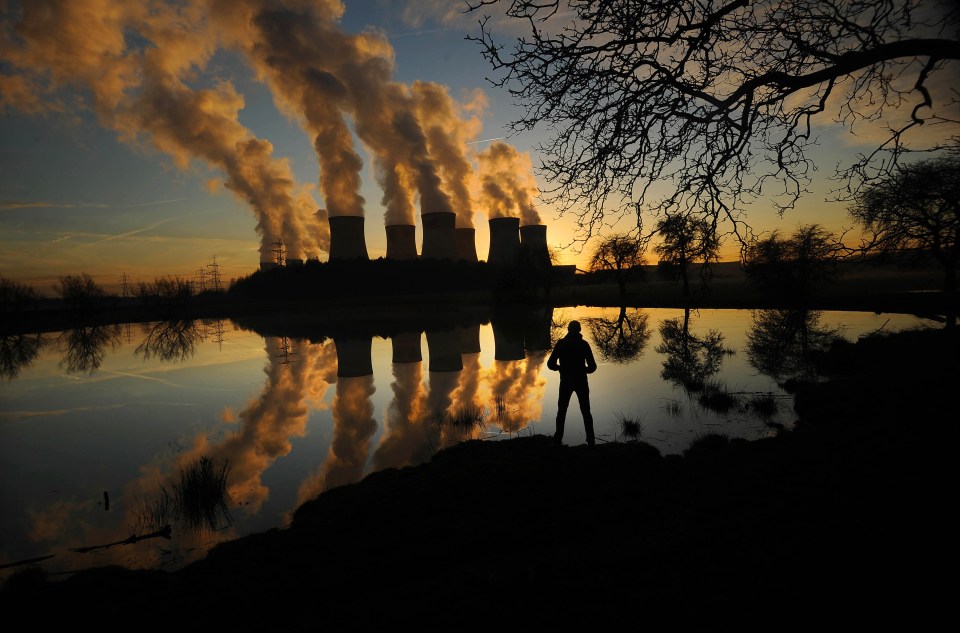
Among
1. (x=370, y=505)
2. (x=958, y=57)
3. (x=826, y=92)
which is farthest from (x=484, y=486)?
(x=958, y=57)

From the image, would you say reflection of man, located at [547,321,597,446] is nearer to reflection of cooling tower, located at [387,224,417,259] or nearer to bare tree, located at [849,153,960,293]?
bare tree, located at [849,153,960,293]

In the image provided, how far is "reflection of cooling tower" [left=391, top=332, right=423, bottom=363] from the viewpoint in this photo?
1587cm

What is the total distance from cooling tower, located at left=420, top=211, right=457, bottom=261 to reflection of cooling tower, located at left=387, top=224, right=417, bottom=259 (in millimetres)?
1534

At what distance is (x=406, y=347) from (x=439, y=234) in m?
30.3

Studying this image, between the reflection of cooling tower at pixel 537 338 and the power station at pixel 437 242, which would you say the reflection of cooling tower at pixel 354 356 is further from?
the power station at pixel 437 242

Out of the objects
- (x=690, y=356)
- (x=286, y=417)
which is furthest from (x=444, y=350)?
(x=286, y=417)

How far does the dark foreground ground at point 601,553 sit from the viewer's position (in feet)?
7.60

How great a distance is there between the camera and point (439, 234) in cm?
4731

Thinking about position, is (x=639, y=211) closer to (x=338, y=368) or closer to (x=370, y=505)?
(x=370, y=505)

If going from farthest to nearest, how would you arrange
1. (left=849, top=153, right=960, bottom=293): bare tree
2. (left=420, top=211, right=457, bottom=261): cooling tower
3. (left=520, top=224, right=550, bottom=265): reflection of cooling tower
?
1. (left=520, top=224, right=550, bottom=265): reflection of cooling tower
2. (left=420, top=211, right=457, bottom=261): cooling tower
3. (left=849, top=153, right=960, bottom=293): bare tree

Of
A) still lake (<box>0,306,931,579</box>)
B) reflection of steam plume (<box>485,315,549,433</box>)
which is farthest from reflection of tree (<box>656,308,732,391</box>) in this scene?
reflection of steam plume (<box>485,315,549,433</box>)

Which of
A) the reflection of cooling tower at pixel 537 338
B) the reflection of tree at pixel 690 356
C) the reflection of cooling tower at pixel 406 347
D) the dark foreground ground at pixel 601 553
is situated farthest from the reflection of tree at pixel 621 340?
the dark foreground ground at pixel 601 553

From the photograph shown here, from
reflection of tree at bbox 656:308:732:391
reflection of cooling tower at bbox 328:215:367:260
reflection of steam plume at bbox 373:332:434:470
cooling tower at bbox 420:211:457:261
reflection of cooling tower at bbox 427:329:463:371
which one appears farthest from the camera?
cooling tower at bbox 420:211:457:261

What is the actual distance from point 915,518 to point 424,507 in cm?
336
